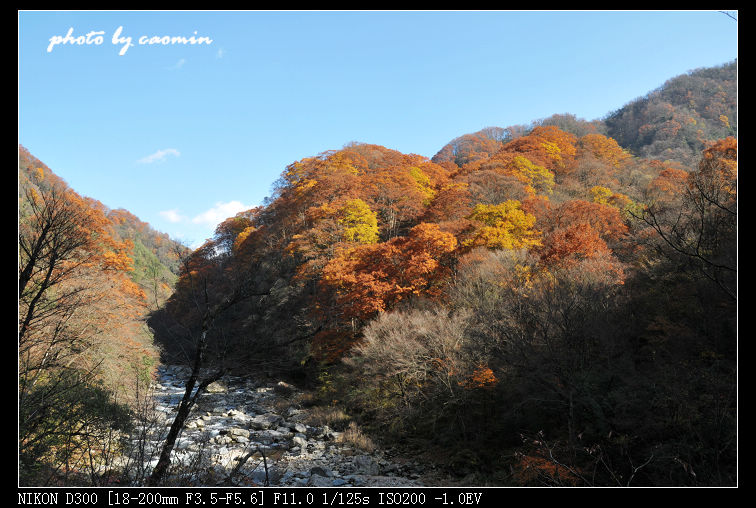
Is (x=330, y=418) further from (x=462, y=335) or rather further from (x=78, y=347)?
(x=78, y=347)

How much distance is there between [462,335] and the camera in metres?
15.4

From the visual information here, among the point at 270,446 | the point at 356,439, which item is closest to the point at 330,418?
the point at 356,439

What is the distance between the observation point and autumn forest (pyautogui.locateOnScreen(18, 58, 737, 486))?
760 cm

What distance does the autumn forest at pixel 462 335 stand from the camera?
7.60 metres

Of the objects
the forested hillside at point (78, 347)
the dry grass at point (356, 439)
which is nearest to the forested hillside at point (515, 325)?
the dry grass at point (356, 439)

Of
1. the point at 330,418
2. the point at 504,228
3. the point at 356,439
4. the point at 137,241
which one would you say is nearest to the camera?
the point at 356,439

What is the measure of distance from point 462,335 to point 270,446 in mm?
8546

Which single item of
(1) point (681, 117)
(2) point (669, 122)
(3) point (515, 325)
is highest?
(1) point (681, 117)

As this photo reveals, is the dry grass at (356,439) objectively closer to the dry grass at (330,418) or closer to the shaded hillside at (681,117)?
the dry grass at (330,418)

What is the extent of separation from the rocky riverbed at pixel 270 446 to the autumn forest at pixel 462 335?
137 centimetres

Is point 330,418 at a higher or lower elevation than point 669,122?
lower

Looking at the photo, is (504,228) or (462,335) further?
(504,228)
